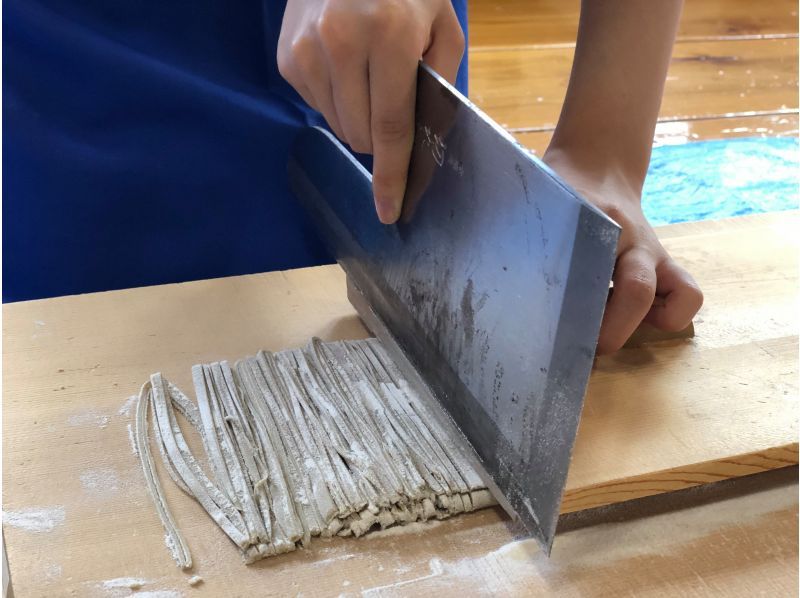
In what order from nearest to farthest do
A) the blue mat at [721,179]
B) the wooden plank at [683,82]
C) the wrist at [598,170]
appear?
the wrist at [598,170]
the blue mat at [721,179]
the wooden plank at [683,82]

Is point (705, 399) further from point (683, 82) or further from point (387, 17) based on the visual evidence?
point (683, 82)

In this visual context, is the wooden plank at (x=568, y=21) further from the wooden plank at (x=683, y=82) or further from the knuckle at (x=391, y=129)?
the knuckle at (x=391, y=129)

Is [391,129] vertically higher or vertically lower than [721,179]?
higher

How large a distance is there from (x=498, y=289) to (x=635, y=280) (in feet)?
0.58

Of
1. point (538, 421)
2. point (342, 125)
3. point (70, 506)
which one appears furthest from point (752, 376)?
point (70, 506)

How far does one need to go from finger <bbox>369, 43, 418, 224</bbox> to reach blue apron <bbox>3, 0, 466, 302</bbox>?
39cm

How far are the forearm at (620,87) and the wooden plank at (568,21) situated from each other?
70.2 inches

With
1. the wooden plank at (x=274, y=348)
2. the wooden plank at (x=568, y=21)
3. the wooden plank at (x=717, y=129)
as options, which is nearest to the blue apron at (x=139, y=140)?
the wooden plank at (x=274, y=348)

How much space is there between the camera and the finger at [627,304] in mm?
665

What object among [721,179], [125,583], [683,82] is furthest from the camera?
[683,82]

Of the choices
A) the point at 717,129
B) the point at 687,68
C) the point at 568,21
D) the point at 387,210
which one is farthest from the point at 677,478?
the point at 568,21

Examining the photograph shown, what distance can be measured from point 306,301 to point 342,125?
0.27 meters

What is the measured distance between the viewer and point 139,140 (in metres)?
0.97

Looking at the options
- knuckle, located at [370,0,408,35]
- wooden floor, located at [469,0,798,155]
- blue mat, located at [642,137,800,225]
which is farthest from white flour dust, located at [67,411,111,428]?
wooden floor, located at [469,0,798,155]
